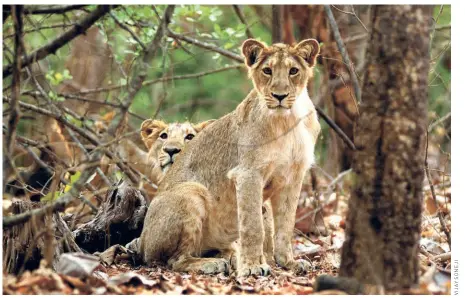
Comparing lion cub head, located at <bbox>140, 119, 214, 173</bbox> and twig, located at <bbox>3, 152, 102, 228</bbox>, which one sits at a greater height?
lion cub head, located at <bbox>140, 119, 214, 173</bbox>

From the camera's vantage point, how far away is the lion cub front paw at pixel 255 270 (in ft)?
22.5

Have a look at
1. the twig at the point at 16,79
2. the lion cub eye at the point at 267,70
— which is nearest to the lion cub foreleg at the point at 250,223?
the lion cub eye at the point at 267,70

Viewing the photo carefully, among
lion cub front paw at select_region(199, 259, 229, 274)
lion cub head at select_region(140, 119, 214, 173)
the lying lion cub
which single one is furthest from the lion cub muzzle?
lion cub front paw at select_region(199, 259, 229, 274)

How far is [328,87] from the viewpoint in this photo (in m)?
12.3

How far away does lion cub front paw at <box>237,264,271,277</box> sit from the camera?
6.85 meters

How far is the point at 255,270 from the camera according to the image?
6.87 meters

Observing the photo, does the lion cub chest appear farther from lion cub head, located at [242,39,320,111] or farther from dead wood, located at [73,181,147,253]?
dead wood, located at [73,181,147,253]

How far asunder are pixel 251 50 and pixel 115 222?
8.46ft

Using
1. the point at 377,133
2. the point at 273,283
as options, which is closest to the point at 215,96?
the point at 273,283

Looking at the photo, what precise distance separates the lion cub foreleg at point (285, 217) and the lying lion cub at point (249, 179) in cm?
1

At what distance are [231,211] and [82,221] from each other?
2.61 metres

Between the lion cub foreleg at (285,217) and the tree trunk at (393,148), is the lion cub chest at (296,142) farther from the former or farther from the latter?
the tree trunk at (393,148)

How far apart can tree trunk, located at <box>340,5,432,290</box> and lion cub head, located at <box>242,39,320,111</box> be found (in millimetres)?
1971

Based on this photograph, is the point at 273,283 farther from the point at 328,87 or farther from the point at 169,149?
the point at 328,87
